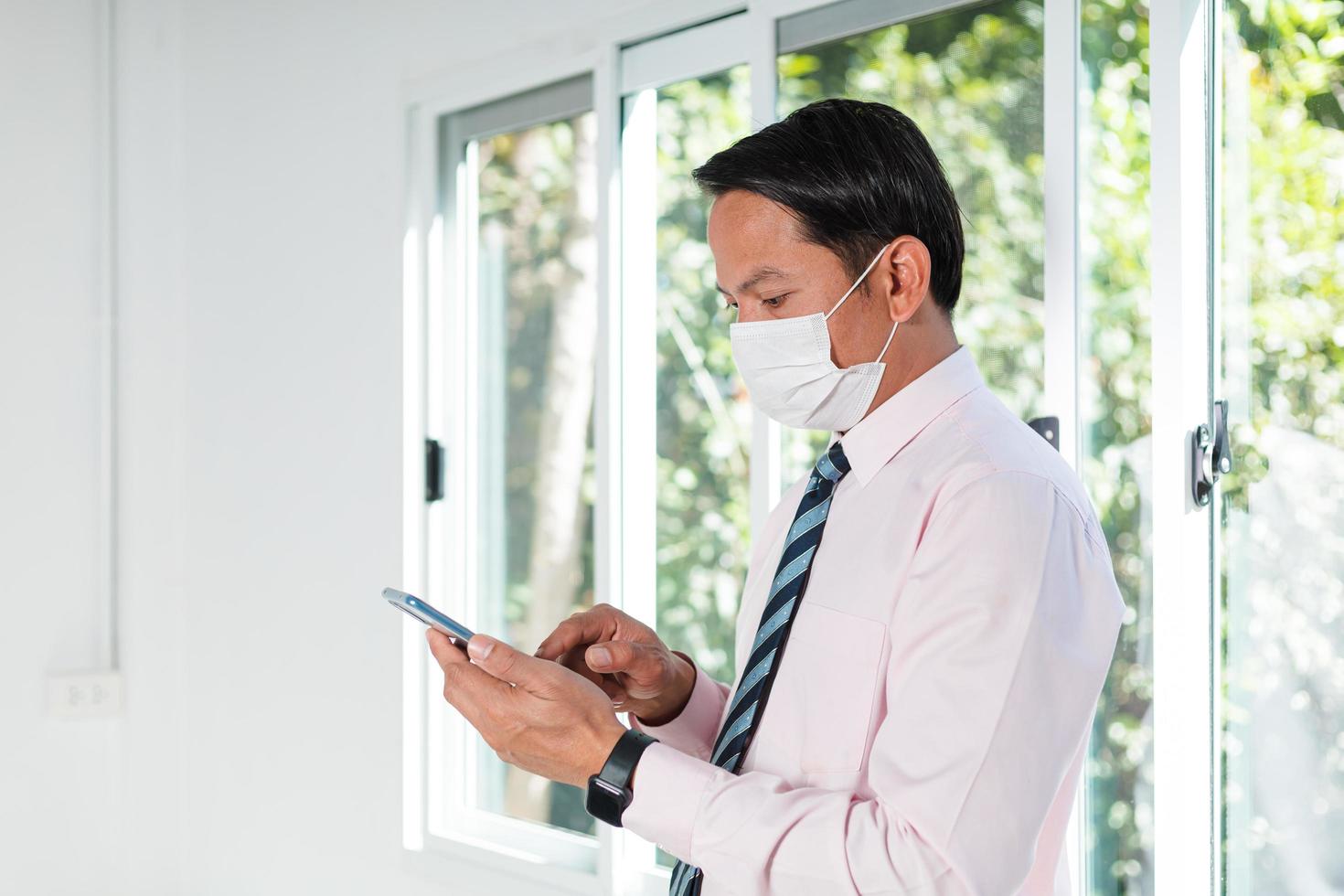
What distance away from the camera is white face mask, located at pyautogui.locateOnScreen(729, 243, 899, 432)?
113 cm

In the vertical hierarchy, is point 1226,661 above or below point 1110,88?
below

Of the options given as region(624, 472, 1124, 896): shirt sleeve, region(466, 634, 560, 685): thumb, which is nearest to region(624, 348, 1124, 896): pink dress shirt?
region(624, 472, 1124, 896): shirt sleeve

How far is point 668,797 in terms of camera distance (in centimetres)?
102

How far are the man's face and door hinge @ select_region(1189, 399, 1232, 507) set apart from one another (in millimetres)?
512

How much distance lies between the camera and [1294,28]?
135 centimetres

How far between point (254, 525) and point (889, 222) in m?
2.07

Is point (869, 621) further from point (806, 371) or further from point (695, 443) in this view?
point (695, 443)

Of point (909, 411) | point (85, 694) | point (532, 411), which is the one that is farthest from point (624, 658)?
point (85, 694)

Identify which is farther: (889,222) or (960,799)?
(889,222)

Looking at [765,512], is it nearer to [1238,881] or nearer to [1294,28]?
[1238,881]

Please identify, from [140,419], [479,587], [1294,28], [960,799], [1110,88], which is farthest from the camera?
[140,419]

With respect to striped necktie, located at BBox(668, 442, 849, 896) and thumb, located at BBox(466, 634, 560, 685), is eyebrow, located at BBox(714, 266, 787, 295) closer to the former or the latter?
striped necktie, located at BBox(668, 442, 849, 896)

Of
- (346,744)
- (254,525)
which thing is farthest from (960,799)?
(254,525)

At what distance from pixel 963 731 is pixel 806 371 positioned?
38cm
